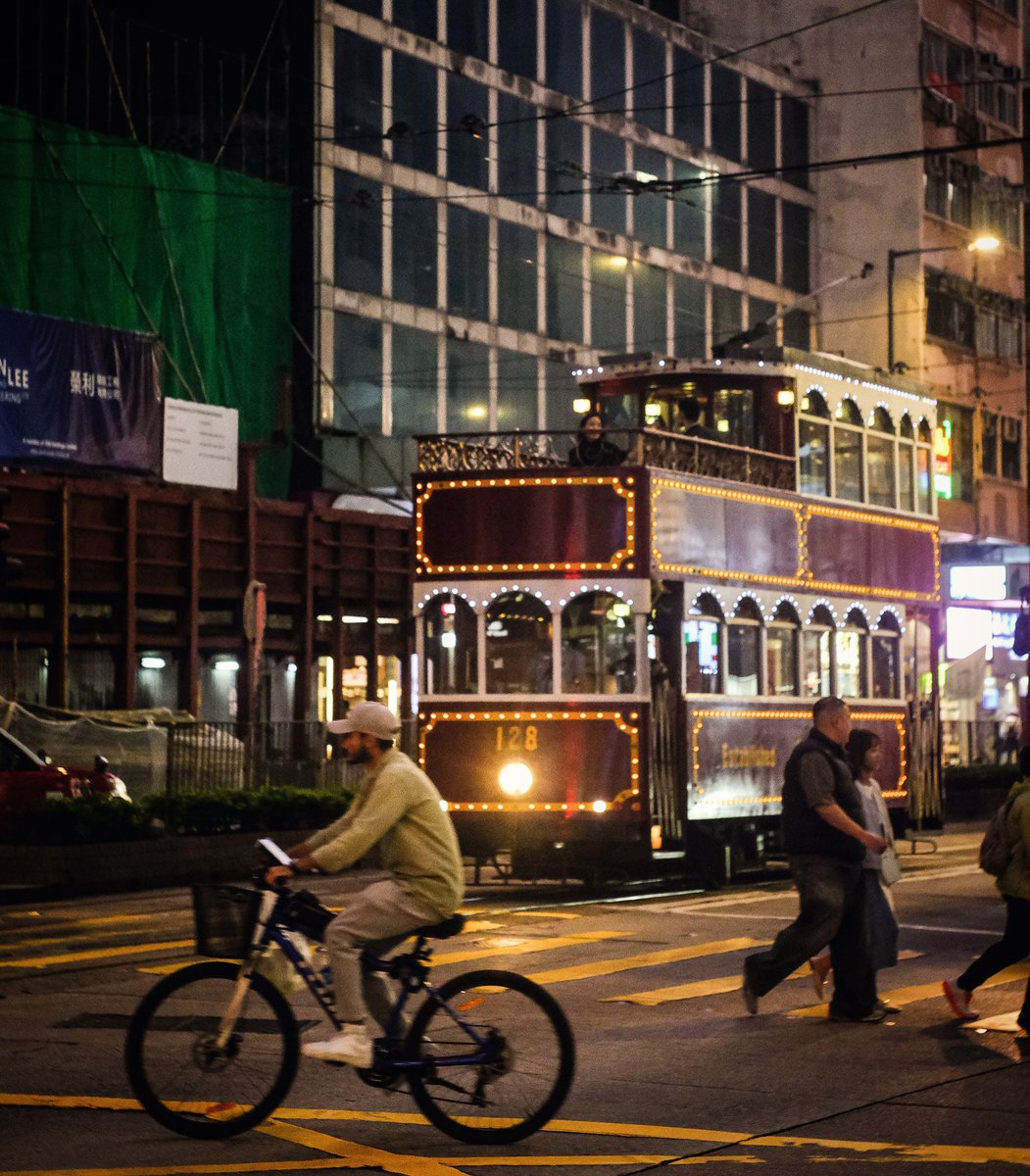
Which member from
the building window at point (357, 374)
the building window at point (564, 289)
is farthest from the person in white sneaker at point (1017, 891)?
the building window at point (564, 289)

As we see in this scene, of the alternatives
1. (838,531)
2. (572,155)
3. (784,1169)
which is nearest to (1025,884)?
(784,1169)

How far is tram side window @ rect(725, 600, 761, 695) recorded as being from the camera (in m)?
21.5

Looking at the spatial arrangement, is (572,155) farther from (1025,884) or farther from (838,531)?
(1025,884)

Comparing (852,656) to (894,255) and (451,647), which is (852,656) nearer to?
(451,647)

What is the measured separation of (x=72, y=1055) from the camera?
10.7m

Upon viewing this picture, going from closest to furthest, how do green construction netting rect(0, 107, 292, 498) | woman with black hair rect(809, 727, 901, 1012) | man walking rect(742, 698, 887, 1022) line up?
man walking rect(742, 698, 887, 1022)
woman with black hair rect(809, 727, 901, 1012)
green construction netting rect(0, 107, 292, 498)

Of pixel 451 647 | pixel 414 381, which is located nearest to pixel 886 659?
pixel 451 647

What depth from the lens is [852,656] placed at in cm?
2389

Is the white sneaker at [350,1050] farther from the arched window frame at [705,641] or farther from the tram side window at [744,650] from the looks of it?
the tram side window at [744,650]

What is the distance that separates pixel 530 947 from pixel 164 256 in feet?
77.4

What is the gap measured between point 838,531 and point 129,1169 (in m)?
16.7

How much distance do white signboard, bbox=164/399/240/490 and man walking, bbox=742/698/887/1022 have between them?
952 inches

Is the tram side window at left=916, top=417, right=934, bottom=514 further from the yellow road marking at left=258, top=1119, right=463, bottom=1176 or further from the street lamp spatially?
the yellow road marking at left=258, top=1119, right=463, bottom=1176

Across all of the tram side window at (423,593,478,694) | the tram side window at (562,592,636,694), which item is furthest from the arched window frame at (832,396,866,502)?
the tram side window at (423,593,478,694)
